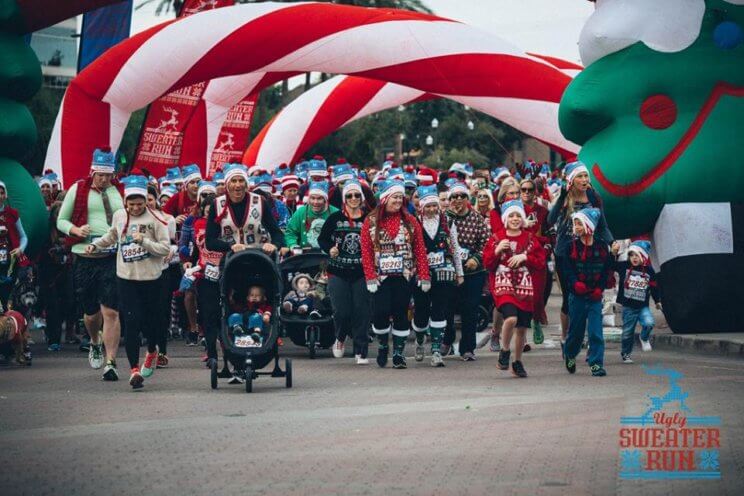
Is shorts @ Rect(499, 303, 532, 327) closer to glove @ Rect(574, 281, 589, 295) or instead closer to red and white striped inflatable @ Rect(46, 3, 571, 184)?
glove @ Rect(574, 281, 589, 295)

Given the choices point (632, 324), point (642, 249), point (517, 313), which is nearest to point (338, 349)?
point (517, 313)

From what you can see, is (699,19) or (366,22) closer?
(699,19)

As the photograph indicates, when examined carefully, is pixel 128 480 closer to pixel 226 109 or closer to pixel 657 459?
pixel 657 459

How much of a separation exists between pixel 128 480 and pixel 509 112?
499 inches

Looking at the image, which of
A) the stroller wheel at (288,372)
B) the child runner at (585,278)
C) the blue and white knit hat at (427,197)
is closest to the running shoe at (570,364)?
the child runner at (585,278)

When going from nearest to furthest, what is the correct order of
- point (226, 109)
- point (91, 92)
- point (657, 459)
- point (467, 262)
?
point (657, 459), point (467, 262), point (91, 92), point (226, 109)

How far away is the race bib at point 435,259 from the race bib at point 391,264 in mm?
557

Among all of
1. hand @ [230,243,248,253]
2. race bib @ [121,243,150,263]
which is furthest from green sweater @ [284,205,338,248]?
hand @ [230,243,248,253]

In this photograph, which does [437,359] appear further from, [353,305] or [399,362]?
[353,305]

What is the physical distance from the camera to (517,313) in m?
12.9

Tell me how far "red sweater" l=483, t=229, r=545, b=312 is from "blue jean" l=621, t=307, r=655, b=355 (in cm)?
147

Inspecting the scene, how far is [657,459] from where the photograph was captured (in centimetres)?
818

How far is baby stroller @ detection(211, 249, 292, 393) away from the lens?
38.4 feet

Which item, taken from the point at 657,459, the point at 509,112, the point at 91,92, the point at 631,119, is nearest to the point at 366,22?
the point at 509,112
